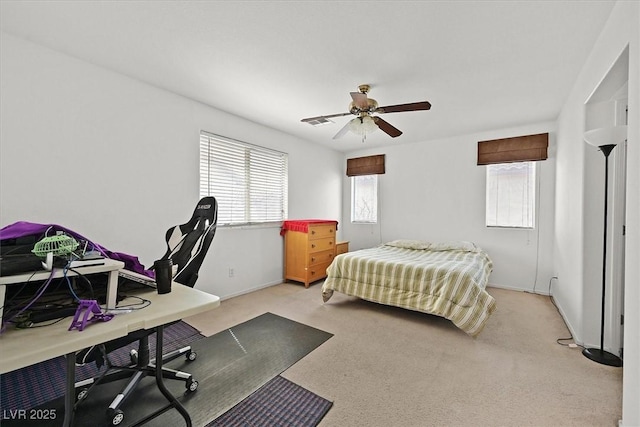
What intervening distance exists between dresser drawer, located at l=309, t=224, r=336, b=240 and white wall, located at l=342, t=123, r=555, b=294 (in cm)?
117

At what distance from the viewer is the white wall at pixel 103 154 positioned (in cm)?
204

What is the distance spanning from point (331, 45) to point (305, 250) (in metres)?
2.76

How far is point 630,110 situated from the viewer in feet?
4.47

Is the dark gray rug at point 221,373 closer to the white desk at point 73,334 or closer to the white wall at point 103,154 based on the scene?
the white desk at point 73,334

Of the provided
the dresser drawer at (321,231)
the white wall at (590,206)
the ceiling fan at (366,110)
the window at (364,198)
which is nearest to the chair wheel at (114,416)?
the white wall at (590,206)

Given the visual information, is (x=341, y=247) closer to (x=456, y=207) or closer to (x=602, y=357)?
(x=456, y=207)

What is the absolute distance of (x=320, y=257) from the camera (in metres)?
4.34

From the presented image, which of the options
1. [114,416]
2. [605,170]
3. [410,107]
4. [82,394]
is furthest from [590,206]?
[82,394]

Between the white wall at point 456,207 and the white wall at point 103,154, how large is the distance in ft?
9.31

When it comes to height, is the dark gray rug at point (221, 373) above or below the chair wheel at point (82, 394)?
below

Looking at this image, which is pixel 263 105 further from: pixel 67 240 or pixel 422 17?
pixel 67 240

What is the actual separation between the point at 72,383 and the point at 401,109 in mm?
2726

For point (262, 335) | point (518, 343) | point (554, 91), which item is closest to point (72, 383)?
point (262, 335)

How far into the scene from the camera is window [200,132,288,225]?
3365mm
